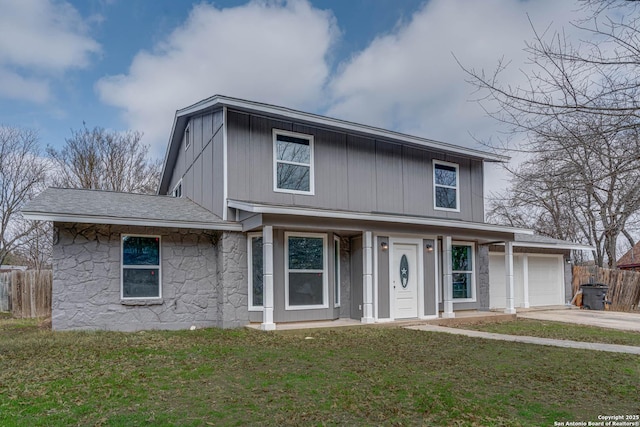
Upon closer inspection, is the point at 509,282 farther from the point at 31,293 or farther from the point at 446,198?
the point at 31,293

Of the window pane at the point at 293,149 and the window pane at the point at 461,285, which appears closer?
the window pane at the point at 293,149

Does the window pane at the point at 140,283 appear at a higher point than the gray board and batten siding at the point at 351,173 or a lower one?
lower

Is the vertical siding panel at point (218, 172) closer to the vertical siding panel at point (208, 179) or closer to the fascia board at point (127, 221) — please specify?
the vertical siding panel at point (208, 179)

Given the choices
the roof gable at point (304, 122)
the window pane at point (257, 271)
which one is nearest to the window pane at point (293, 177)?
the roof gable at point (304, 122)

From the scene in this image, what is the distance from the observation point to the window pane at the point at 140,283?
9156mm

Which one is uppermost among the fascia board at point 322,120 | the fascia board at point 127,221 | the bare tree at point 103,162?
the bare tree at point 103,162

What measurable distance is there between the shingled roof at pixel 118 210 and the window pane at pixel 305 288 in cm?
176

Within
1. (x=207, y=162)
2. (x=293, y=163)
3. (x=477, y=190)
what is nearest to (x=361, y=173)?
(x=293, y=163)

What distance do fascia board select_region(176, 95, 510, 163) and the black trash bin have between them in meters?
6.58

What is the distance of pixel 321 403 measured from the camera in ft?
14.0

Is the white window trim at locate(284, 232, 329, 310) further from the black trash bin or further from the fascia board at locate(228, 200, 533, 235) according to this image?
the black trash bin

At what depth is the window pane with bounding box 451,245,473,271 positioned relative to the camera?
12.7m

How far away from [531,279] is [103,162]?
821 inches

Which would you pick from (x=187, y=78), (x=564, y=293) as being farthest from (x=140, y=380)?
(x=564, y=293)
